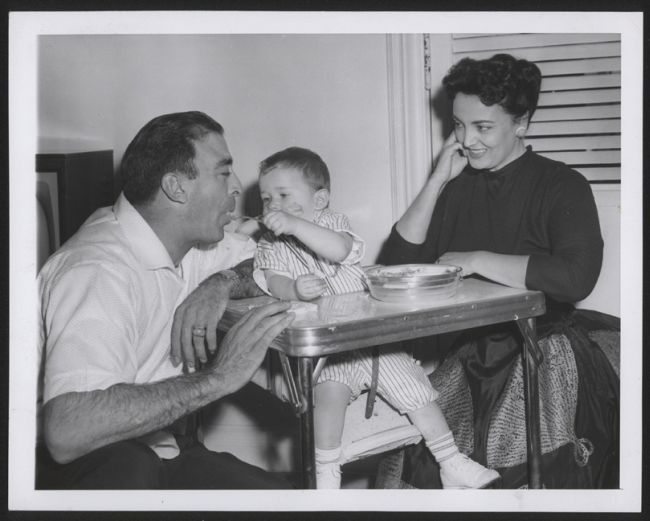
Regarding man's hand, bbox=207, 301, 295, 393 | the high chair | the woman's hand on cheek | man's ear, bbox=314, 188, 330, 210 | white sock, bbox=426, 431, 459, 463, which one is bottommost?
white sock, bbox=426, 431, 459, 463

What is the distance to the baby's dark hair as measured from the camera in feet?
6.65

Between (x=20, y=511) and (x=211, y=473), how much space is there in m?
0.42

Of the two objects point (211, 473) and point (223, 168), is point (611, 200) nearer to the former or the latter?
point (223, 168)

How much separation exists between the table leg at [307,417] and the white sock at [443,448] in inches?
16.1

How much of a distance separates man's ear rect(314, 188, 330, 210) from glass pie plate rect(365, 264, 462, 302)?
30 cm

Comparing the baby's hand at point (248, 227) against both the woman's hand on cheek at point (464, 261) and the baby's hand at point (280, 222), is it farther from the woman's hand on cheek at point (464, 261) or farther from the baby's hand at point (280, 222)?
the woman's hand on cheek at point (464, 261)

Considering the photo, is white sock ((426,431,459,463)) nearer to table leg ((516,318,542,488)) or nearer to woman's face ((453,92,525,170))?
table leg ((516,318,542,488))

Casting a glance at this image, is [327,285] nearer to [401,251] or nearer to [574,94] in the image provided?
[401,251]

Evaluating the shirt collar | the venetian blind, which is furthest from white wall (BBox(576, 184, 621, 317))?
the shirt collar

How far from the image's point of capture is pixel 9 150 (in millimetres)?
1771

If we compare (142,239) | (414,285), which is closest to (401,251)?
(414,285)

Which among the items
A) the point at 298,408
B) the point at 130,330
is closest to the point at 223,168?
the point at 130,330

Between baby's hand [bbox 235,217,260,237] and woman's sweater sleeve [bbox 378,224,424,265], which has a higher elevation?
baby's hand [bbox 235,217,260,237]

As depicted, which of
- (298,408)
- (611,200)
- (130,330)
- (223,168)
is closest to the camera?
(298,408)
